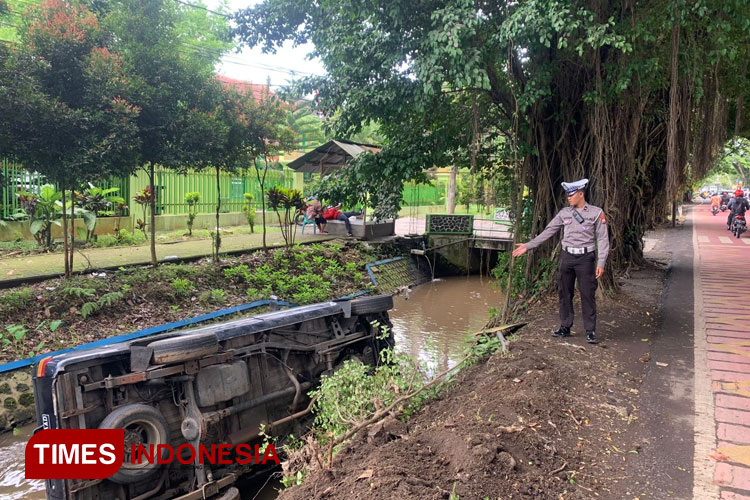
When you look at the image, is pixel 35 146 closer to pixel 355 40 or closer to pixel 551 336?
pixel 355 40

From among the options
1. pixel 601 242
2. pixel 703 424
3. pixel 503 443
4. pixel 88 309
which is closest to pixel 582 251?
pixel 601 242

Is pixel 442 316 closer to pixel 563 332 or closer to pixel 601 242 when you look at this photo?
pixel 563 332

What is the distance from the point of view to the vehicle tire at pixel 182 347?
4430 millimetres

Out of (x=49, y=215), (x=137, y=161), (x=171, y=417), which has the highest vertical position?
(x=137, y=161)

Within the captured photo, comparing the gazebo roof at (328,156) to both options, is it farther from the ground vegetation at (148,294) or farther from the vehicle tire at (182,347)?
the vehicle tire at (182,347)

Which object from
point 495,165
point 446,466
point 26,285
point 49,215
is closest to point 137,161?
point 26,285

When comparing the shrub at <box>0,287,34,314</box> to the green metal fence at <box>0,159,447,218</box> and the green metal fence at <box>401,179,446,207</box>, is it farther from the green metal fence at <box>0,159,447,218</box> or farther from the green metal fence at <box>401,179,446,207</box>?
the green metal fence at <box>401,179,446,207</box>

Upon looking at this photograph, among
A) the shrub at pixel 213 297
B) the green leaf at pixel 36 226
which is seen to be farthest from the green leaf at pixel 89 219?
the shrub at pixel 213 297

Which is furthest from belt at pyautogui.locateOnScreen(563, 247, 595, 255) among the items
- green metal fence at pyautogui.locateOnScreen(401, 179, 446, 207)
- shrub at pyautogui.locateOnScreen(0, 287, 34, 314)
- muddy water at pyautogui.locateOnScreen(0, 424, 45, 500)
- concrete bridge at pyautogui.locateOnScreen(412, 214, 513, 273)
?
green metal fence at pyautogui.locateOnScreen(401, 179, 446, 207)

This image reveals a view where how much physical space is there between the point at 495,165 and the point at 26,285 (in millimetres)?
7941

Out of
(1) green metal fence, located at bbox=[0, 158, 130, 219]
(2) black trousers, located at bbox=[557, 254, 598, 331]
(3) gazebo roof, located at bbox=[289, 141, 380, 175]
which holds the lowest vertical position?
(2) black trousers, located at bbox=[557, 254, 598, 331]

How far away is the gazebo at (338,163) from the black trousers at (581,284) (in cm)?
1020

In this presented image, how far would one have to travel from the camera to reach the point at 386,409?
4.09m

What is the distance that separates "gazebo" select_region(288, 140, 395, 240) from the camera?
1555 centimetres
